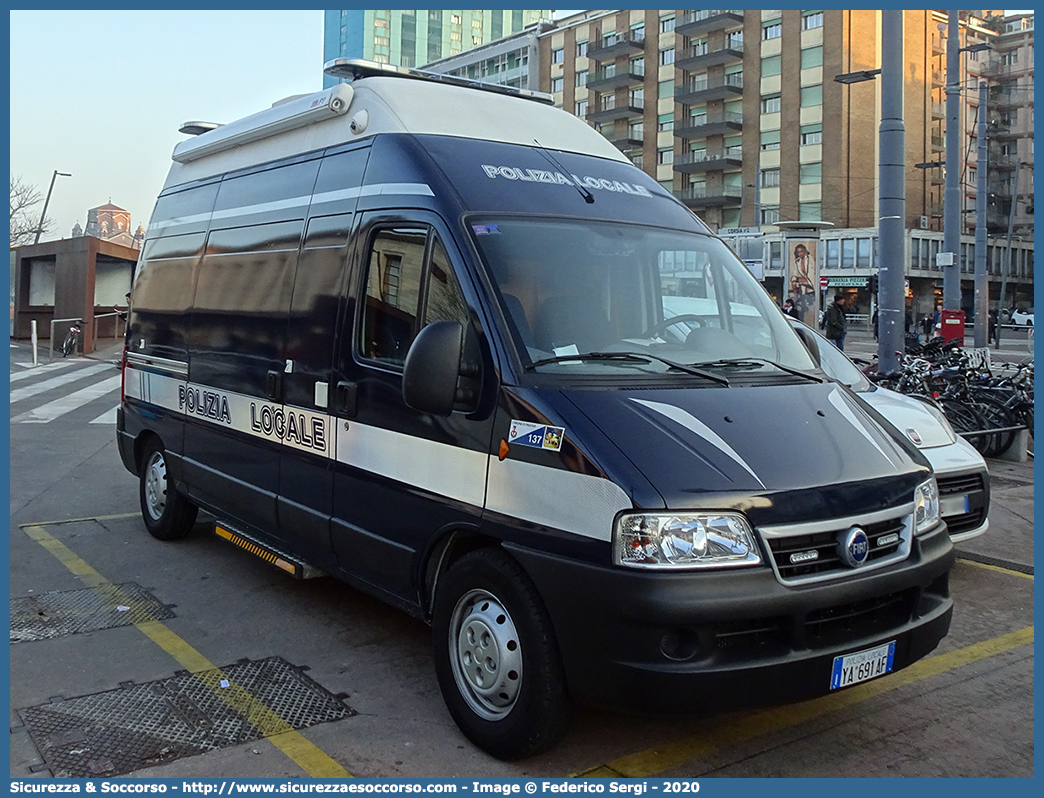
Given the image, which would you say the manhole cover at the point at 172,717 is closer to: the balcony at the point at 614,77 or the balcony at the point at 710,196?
the balcony at the point at 710,196

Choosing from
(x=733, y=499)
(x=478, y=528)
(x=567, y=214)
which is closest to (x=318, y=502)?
(x=478, y=528)

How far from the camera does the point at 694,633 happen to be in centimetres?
357

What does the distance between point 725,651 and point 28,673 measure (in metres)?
3.45

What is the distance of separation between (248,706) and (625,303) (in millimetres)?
2486

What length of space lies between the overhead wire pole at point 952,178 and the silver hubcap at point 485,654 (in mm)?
20895

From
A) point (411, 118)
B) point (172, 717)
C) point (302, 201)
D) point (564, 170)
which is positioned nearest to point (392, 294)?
point (411, 118)

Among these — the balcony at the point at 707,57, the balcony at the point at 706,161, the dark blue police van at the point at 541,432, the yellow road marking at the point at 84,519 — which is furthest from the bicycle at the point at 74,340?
the balcony at the point at 707,57

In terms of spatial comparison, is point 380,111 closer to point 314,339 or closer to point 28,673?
point 314,339

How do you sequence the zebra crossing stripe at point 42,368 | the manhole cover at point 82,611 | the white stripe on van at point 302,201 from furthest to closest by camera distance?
the zebra crossing stripe at point 42,368
the manhole cover at point 82,611
the white stripe on van at point 302,201

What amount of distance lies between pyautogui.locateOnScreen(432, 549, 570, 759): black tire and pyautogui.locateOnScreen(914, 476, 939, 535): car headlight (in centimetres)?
161

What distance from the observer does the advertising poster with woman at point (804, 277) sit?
21.0 meters

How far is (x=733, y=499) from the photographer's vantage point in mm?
3635

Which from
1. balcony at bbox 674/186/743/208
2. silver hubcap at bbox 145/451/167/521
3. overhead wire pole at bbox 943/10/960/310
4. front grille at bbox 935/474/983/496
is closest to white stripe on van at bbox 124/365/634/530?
silver hubcap at bbox 145/451/167/521

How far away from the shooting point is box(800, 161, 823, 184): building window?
6569 centimetres
